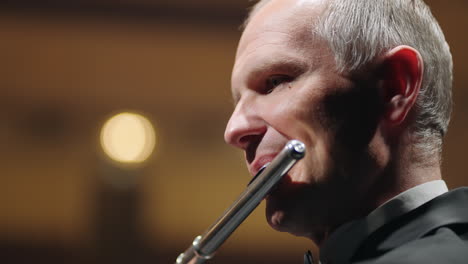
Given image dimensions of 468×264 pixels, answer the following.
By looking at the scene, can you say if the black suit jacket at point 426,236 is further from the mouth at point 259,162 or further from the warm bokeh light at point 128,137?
the warm bokeh light at point 128,137

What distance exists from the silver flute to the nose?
0.17ft

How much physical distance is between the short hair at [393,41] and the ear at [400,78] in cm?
1

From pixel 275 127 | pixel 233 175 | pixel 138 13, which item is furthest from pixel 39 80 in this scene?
pixel 275 127

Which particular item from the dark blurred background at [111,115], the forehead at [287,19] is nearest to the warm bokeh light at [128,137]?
the dark blurred background at [111,115]

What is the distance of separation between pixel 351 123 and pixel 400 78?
65 mm

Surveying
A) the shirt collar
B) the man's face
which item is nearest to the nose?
the man's face

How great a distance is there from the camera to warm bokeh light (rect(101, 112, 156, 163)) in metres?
2.36

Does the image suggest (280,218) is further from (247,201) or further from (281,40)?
(281,40)

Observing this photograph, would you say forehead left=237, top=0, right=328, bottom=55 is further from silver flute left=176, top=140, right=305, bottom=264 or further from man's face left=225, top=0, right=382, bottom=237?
silver flute left=176, top=140, right=305, bottom=264

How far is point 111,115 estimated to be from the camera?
239 cm

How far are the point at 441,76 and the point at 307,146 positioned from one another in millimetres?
172

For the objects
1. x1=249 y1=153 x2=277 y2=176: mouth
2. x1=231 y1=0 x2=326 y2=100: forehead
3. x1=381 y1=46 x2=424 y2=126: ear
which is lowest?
x1=249 y1=153 x2=277 y2=176: mouth

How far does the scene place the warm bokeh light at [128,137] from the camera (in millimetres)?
2357

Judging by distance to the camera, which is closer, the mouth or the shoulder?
the shoulder
